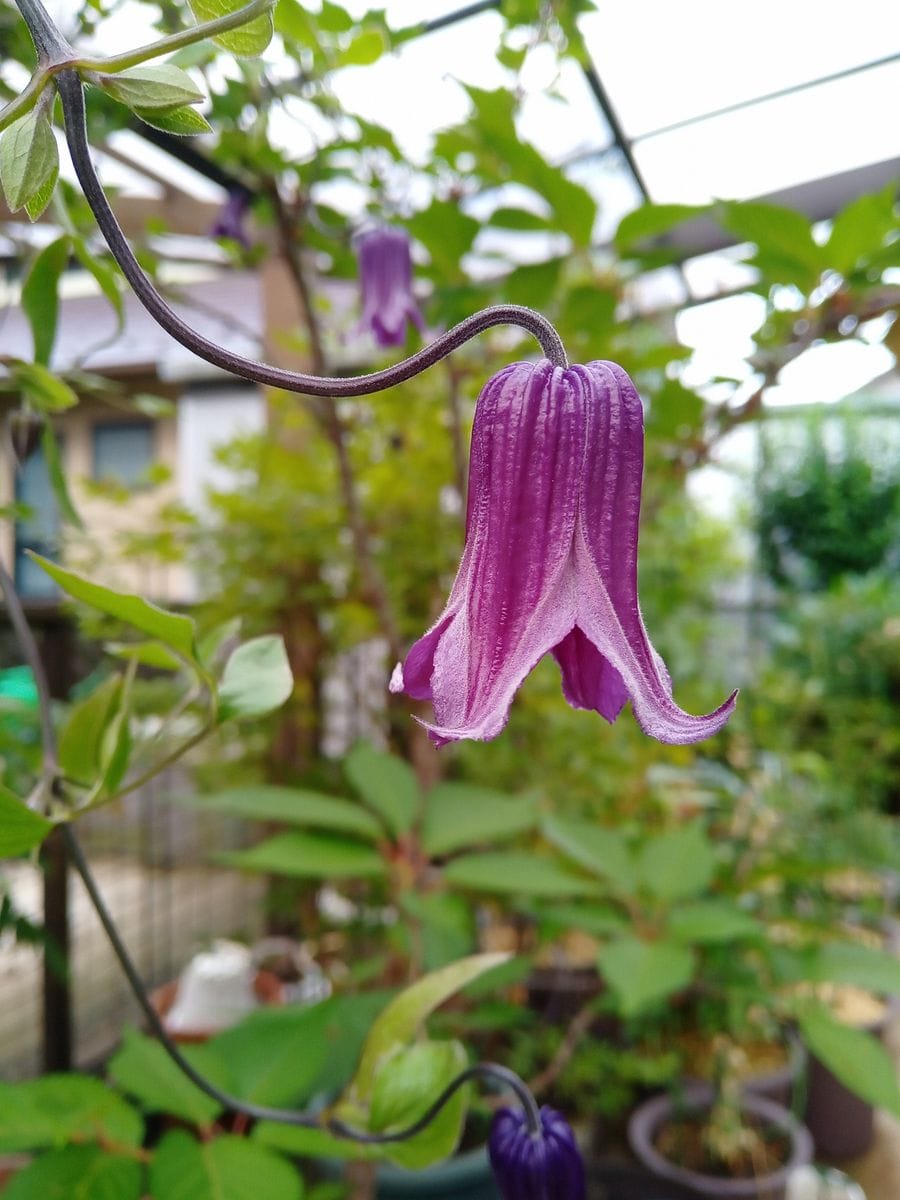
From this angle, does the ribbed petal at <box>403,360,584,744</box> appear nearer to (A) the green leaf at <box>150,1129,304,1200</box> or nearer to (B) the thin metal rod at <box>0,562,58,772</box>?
(B) the thin metal rod at <box>0,562,58,772</box>

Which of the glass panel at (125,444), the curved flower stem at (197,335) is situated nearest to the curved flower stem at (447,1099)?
the curved flower stem at (197,335)

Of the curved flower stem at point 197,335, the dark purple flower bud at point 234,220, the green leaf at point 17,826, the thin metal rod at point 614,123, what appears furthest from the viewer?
the thin metal rod at point 614,123

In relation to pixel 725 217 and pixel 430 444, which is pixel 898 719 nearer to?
pixel 430 444

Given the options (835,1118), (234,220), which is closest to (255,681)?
(234,220)

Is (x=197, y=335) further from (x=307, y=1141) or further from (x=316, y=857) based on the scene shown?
(x=316, y=857)

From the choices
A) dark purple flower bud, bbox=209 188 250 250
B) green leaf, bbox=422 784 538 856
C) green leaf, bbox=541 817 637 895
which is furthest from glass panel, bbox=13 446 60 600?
green leaf, bbox=541 817 637 895

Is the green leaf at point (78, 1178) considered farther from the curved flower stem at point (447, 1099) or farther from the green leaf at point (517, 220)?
the green leaf at point (517, 220)
